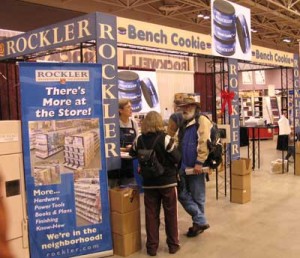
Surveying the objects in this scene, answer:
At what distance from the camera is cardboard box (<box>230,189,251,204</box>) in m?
5.09

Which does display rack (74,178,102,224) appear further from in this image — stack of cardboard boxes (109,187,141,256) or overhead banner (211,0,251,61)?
overhead banner (211,0,251,61)

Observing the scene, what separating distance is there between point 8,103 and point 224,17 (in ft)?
15.7

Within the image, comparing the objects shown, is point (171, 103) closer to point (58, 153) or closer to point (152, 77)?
point (152, 77)

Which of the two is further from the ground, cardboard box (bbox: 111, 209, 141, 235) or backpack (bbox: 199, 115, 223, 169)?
backpack (bbox: 199, 115, 223, 169)

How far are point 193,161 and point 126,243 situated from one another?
106 centimetres

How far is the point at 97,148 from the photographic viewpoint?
11.1 ft

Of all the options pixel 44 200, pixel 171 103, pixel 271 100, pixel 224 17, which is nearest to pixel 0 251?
pixel 44 200

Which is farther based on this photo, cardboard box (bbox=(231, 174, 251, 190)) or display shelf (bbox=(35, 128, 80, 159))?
cardboard box (bbox=(231, 174, 251, 190))

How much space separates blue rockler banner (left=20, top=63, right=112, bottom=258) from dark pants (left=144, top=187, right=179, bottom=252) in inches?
13.9

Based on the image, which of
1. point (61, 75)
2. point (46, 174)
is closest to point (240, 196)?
point (46, 174)

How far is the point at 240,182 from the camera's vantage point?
5.08 m

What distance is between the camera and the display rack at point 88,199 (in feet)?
10.8

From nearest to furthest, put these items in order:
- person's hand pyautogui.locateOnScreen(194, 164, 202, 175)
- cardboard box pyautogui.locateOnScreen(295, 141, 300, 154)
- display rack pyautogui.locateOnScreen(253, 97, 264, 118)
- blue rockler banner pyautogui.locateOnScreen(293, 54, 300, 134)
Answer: person's hand pyautogui.locateOnScreen(194, 164, 202, 175)
cardboard box pyautogui.locateOnScreen(295, 141, 300, 154)
blue rockler banner pyautogui.locateOnScreen(293, 54, 300, 134)
display rack pyautogui.locateOnScreen(253, 97, 264, 118)

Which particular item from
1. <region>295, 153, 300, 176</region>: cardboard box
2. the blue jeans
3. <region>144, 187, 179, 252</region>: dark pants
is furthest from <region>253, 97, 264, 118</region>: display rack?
<region>144, 187, 179, 252</region>: dark pants
